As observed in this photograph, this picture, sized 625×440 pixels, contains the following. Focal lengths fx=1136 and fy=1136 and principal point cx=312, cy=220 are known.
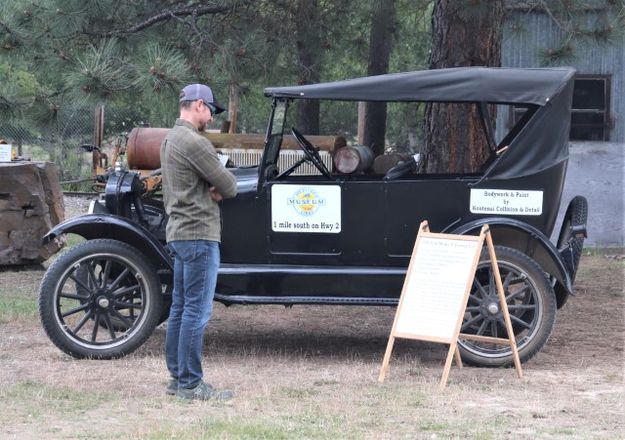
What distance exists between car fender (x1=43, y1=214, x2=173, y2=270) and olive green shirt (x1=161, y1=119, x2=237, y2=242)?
110 cm

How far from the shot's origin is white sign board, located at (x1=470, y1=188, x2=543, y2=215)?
7.73 m

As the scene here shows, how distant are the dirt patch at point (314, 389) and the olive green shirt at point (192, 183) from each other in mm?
996

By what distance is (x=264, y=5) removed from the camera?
1061 centimetres

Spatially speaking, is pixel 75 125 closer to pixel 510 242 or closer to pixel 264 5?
pixel 264 5

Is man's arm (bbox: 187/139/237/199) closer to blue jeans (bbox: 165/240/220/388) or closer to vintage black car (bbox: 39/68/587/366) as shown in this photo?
blue jeans (bbox: 165/240/220/388)

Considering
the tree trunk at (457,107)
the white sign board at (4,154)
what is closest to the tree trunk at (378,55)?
the tree trunk at (457,107)

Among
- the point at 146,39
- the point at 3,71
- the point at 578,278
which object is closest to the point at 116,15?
the point at 146,39

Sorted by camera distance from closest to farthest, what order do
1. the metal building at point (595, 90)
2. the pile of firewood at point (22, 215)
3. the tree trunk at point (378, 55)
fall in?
the tree trunk at point (378, 55) < the pile of firewood at point (22, 215) < the metal building at point (595, 90)

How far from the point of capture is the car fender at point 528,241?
760 centimetres

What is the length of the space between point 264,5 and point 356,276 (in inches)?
151

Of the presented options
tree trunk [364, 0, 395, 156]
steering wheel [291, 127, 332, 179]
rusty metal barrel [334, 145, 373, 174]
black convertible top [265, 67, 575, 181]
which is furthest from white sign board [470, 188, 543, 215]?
rusty metal barrel [334, 145, 373, 174]

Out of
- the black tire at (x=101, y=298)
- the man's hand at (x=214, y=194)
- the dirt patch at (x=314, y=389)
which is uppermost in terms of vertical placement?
the man's hand at (x=214, y=194)

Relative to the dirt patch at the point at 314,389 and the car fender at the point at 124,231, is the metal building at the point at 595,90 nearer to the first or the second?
the dirt patch at the point at 314,389

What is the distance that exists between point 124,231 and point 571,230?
123 inches
